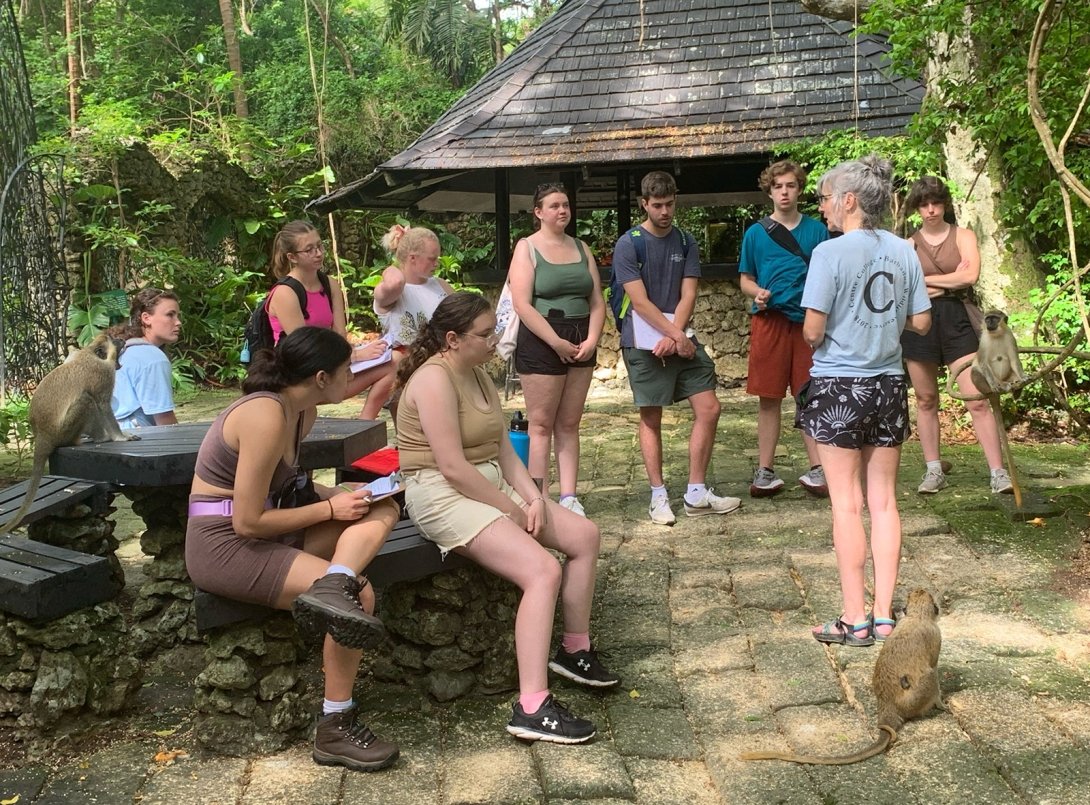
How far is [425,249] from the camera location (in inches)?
228

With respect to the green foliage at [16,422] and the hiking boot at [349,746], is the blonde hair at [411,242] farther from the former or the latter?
the hiking boot at [349,746]

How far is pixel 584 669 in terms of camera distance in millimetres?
Result: 3699

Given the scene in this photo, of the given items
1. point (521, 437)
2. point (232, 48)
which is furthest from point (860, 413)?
point (232, 48)

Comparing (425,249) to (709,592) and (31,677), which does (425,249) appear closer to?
(709,592)

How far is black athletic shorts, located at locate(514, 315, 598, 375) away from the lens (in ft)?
18.0

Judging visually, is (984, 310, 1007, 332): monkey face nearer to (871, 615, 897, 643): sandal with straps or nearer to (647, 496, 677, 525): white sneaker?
(871, 615, 897, 643): sandal with straps

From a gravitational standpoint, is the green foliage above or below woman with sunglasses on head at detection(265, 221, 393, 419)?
below

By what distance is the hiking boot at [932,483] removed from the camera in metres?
6.03

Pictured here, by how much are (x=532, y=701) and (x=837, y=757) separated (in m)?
0.91

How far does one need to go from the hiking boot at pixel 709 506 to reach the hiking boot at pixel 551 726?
2.65m

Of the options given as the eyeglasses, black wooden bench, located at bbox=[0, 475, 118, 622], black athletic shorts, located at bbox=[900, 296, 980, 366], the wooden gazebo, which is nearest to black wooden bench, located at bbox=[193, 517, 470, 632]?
black wooden bench, located at bbox=[0, 475, 118, 622]

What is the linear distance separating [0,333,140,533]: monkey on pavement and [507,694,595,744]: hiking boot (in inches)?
81.7

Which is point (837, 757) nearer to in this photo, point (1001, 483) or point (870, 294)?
point (870, 294)

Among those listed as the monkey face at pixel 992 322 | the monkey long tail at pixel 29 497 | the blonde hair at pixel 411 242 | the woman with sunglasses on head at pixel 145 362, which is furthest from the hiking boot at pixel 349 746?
the blonde hair at pixel 411 242
